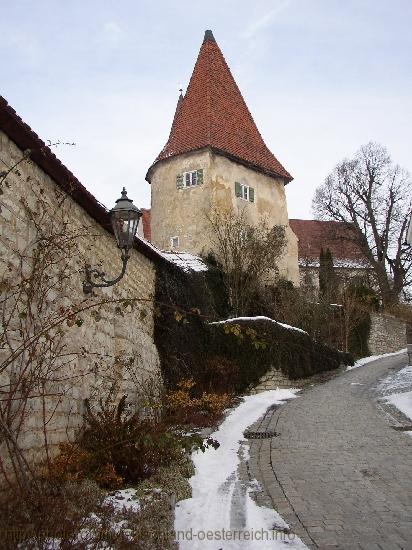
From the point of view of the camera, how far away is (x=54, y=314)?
5.30 metres

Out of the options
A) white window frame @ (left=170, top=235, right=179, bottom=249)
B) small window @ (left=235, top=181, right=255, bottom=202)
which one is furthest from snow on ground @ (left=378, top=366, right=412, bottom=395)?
white window frame @ (left=170, top=235, right=179, bottom=249)

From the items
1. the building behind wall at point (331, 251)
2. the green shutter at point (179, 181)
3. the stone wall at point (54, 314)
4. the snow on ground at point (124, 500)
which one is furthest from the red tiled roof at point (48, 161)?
the building behind wall at point (331, 251)

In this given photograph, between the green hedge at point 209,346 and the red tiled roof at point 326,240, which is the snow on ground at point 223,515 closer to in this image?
the green hedge at point 209,346

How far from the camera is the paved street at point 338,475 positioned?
4.27 meters

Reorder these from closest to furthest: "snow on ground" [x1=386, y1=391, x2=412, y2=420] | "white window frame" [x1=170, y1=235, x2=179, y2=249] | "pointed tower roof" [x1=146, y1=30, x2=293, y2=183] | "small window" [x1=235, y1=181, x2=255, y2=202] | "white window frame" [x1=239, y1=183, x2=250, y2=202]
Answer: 1. "snow on ground" [x1=386, y1=391, x2=412, y2=420]
2. "white window frame" [x1=170, y1=235, x2=179, y2=249]
3. "small window" [x1=235, y1=181, x2=255, y2=202]
4. "white window frame" [x1=239, y1=183, x2=250, y2=202]
5. "pointed tower roof" [x1=146, y1=30, x2=293, y2=183]

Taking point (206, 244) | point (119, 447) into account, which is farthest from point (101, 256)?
point (206, 244)

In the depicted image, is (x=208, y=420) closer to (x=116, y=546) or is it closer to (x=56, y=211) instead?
(x=56, y=211)

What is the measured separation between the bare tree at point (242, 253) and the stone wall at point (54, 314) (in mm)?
11478

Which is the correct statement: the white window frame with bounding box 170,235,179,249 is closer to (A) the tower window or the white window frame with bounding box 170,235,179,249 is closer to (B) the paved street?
(A) the tower window

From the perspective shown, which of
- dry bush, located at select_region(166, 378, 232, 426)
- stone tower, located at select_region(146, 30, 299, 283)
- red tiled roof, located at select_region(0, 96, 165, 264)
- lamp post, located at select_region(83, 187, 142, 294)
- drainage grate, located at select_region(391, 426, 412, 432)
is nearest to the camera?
red tiled roof, located at select_region(0, 96, 165, 264)

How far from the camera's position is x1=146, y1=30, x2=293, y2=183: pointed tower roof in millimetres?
22562

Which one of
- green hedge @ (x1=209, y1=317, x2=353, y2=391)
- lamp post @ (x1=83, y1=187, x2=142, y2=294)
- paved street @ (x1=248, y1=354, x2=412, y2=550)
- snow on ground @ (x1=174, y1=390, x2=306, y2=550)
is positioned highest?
lamp post @ (x1=83, y1=187, x2=142, y2=294)

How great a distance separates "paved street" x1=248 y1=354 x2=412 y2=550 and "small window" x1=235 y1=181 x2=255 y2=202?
12801 mm

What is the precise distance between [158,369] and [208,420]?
148 cm
